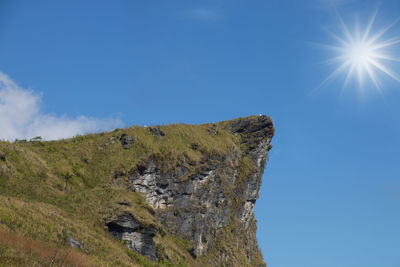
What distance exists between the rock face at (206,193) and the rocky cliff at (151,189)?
172mm

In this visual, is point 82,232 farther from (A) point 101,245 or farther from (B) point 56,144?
(B) point 56,144

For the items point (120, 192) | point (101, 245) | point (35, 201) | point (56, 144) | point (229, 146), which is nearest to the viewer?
point (101, 245)

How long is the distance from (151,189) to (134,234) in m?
15.3

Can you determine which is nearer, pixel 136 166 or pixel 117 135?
pixel 136 166

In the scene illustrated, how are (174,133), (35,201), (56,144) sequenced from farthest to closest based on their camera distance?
(174,133) < (56,144) < (35,201)

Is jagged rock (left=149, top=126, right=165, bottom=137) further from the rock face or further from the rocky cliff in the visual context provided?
the rock face

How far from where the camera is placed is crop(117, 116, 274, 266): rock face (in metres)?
55.5

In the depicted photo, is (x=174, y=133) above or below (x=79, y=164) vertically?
above

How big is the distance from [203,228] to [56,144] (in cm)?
2823

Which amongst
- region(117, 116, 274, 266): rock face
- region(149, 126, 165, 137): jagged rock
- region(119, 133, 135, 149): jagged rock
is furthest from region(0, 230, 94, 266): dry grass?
region(149, 126, 165, 137): jagged rock

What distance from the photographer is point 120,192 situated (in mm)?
46781

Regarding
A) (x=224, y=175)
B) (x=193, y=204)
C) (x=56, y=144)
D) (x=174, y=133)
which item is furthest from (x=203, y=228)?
(x=56, y=144)

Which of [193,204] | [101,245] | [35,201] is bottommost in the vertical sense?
[101,245]

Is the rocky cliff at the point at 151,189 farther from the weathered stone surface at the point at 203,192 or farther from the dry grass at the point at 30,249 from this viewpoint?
the dry grass at the point at 30,249
